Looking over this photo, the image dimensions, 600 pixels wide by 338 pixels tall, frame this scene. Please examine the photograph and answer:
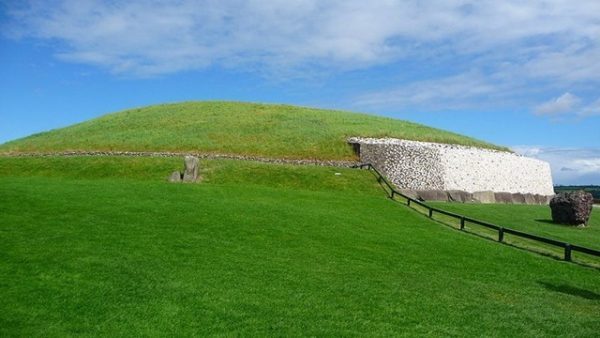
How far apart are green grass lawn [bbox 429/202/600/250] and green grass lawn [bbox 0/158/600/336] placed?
6288mm

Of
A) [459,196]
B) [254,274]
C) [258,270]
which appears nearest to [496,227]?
[258,270]

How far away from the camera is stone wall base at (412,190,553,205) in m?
45.8

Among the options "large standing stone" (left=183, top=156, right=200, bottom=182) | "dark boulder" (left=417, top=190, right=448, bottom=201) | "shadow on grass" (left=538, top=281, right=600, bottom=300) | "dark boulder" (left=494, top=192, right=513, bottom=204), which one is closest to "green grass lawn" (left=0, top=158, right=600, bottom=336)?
"shadow on grass" (left=538, top=281, right=600, bottom=300)

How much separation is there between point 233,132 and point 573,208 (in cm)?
3664

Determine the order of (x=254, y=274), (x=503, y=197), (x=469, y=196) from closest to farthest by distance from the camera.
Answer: (x=254, y=274) → (x=469, y=196) → (x=503, y=197)

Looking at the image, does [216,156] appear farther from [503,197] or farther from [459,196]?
[503,197]

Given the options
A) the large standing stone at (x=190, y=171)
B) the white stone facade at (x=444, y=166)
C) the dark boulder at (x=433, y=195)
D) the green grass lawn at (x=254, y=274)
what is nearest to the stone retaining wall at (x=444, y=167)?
the white stone facade at (x=444, y=166)

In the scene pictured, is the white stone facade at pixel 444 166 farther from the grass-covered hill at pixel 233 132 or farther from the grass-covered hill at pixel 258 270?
the grass-covered hill at pixel 258 270

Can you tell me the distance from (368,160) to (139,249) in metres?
37.8

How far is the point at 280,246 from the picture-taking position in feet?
61.6

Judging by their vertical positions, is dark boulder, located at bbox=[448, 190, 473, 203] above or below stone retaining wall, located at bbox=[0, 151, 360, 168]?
below

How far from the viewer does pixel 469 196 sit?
4731cm

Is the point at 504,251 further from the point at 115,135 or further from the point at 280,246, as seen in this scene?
the point at 115,135

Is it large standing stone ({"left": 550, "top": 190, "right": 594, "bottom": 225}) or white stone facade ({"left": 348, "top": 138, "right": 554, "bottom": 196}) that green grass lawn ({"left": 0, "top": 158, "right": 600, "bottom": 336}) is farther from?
white stone facade ({"left": 348, "top": 138, "right": 554, "bottom": 196})
